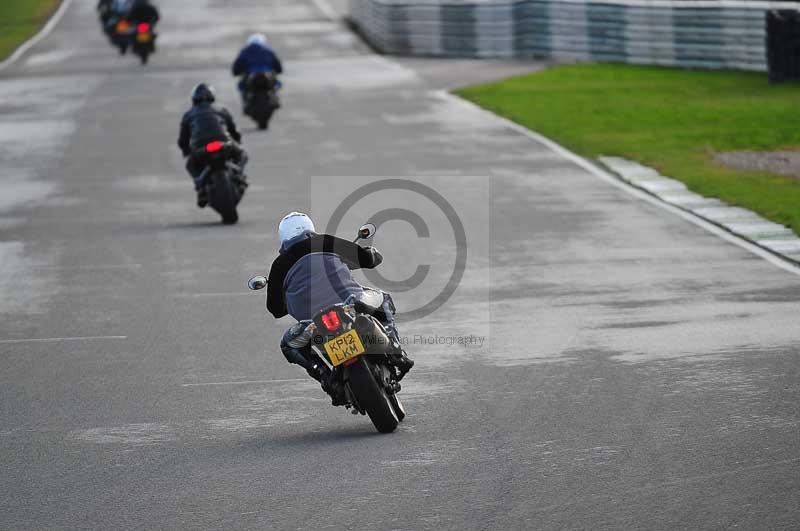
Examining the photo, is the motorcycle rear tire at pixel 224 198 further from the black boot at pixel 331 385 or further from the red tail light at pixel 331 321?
the red tail light at pixel 331 321

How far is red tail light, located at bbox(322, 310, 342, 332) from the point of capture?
909cm

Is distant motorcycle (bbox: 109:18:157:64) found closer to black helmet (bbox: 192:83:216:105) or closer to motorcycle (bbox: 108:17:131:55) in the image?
motorcycle (bbox: 108:17:131:55)

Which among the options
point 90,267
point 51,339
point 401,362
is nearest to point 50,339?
point 51,339

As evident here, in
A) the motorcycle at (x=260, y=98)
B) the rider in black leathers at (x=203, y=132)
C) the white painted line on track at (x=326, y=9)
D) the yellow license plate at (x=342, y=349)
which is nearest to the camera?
the yellow license plate at (x=342, y=349)

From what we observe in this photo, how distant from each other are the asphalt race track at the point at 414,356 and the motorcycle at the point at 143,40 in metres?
14.4

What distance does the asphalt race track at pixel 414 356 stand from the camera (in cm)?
780

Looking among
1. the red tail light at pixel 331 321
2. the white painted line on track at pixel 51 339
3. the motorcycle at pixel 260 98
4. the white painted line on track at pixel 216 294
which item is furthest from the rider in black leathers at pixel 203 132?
the red tail light at pixel 331 321

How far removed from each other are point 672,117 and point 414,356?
15.7m

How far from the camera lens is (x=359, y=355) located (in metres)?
9.14

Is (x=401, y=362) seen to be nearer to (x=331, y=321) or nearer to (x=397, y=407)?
(x=397, y=407)

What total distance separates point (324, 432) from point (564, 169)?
1248 centimetres

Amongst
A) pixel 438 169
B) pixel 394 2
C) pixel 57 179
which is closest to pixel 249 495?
pixel 438 169

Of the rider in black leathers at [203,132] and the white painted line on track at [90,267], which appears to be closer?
the white painted line on track at [90,267]

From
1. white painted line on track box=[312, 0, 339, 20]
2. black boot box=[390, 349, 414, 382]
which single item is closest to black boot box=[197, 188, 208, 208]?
black boot box=[390, 349, 414, 382]
